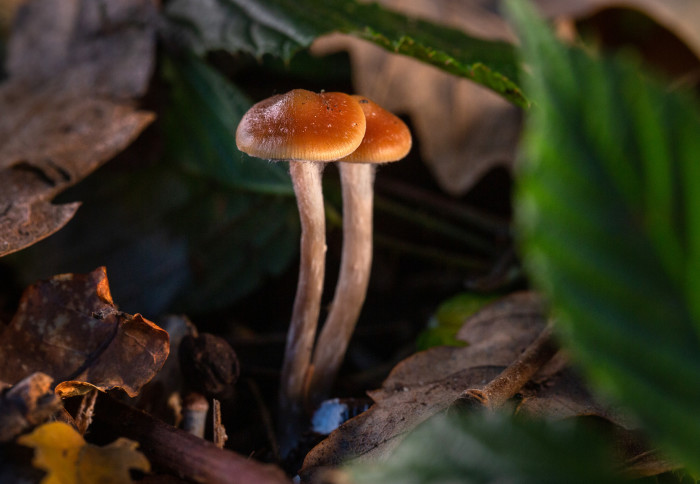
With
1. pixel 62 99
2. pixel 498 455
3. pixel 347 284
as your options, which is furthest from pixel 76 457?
pixel 62 99

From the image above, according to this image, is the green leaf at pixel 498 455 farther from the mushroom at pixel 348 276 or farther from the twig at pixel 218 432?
the mushroom at pixel 348 276

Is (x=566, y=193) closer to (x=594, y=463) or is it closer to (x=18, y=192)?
(x=594, y=463)

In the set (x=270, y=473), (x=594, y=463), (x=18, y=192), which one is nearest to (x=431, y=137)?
(x=18, y=192)

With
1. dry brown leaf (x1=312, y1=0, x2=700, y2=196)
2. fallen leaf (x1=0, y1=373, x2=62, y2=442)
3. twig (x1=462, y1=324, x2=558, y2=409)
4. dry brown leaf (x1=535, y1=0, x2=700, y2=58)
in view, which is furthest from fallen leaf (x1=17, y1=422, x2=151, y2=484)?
dry brown leaf (x1=535, y1=0, x2=700, y2=58)

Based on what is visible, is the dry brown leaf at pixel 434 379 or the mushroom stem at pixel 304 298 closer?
the dry brown leaf at pixel 434 379

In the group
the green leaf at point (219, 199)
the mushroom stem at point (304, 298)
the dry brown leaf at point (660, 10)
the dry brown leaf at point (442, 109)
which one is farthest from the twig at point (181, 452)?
the dry brown leaf at point (660, 10)

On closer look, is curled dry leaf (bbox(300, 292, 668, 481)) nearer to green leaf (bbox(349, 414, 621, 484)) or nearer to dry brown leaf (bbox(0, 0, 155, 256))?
green leaf (bbox(349, 414, 621, 484))

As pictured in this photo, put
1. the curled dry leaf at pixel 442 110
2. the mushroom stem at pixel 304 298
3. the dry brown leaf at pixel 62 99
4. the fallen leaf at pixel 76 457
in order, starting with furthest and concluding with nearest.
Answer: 1. the curled dry leaf at pixel 442 110
2. the dry brown leaf at pixel 62 99
3. the mushroom stem at pixel 304 298
4. the fallen leaf at pixel 76 457
